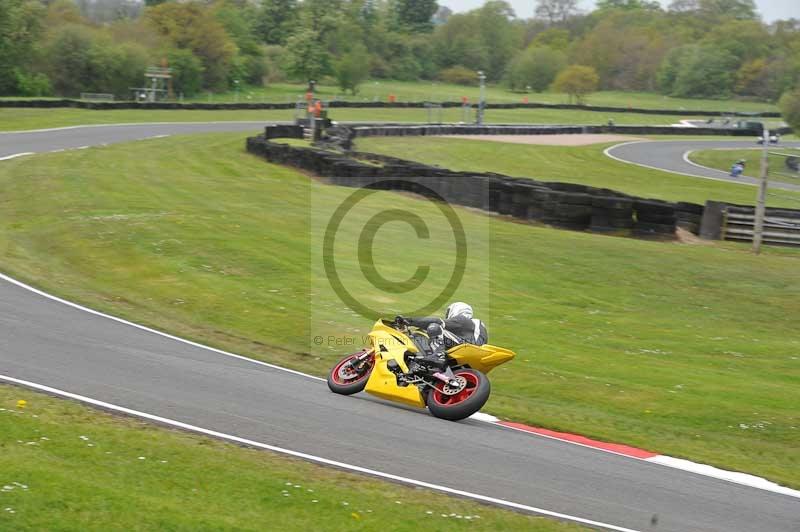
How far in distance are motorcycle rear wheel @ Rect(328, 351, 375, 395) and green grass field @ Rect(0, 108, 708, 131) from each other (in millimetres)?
32309

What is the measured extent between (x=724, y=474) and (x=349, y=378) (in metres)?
4.07

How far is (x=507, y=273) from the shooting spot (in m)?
17.5

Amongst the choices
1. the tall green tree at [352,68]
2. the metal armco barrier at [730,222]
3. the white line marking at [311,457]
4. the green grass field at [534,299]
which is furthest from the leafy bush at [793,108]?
the white line marking at [311,457]

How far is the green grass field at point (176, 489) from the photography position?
21.0ft

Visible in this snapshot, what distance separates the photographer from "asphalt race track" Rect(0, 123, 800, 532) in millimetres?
7949

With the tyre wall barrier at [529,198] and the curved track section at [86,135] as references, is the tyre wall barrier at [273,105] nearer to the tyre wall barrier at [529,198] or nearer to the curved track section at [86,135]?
the curved track section at [86,135]

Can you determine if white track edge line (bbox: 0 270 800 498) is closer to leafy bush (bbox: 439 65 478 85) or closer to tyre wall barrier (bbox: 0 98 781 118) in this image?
tyre wall barrier (bbox: 0 98 781 118)

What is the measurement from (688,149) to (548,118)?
2581 centimetres

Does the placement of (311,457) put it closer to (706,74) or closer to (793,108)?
(793,108)

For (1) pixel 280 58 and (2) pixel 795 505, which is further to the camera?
(1) pixel 280 58

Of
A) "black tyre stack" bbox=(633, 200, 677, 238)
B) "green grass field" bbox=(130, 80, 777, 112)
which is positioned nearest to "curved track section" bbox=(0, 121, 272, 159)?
"black tyre stack" bbox=(633, 200, 677, 238)

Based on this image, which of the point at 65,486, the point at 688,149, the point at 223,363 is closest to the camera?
the point at 65,486

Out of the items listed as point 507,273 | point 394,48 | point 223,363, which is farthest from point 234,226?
point 394,48

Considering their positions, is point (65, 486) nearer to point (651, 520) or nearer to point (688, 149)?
point (651, 520)
